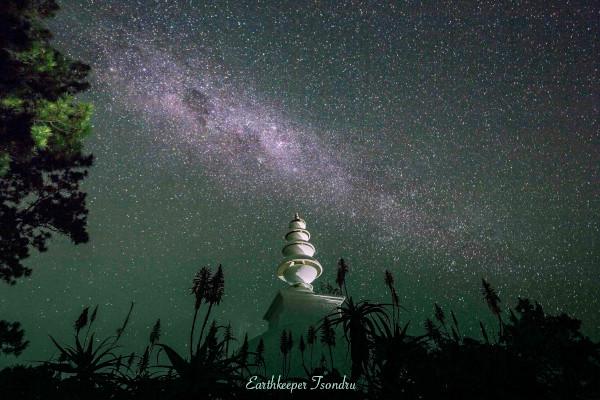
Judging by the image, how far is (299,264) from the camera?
3008cm

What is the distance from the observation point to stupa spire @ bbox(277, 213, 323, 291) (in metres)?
29.7

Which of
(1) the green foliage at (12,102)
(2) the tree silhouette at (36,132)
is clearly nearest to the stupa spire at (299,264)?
(2) the tree silhouette at (36,132)

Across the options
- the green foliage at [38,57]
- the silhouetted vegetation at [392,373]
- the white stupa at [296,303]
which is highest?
the green foliage at [38,57]

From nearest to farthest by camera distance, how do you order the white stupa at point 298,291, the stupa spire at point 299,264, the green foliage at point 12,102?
the green foliage at point 12,102 < the white stupa at point 298,291 < the stupa spire at point 299,264

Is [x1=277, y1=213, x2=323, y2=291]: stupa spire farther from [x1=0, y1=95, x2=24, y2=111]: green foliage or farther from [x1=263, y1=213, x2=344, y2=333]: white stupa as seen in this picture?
[x1=0, y1=95, x2=24, y2=111]: green foliage

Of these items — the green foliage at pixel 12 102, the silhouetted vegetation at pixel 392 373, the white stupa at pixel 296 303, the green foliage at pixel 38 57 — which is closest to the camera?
the silhouetted vegetation at pixel 392 373

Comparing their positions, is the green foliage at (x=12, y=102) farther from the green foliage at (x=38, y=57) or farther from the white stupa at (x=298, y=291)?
the white stupa at (x=298, y=291)

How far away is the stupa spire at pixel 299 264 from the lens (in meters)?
29.7

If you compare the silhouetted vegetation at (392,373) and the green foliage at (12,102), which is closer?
the silhouetted vegetation at (392,373)

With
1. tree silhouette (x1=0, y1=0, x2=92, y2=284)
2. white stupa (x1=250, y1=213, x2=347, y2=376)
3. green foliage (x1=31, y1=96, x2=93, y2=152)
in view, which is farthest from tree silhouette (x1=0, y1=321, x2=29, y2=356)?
white stupa (x1=250, y1=213, x2=347, y2=376)

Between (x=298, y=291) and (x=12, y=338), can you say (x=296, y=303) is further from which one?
(x=12, y=338)

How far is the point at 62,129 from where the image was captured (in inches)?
600

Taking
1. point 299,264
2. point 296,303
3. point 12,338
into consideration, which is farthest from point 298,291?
point 12,338

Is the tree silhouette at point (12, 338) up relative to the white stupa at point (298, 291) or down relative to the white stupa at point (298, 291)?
down
